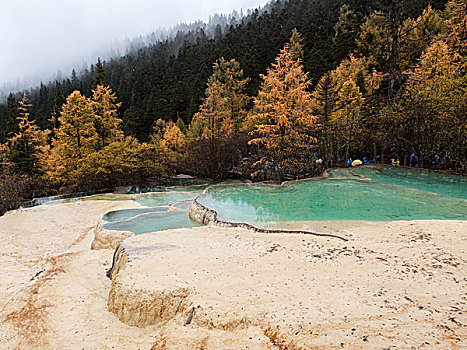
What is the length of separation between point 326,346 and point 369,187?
313 inches

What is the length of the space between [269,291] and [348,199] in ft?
18.2

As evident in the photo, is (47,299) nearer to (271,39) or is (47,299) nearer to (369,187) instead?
(369,187)

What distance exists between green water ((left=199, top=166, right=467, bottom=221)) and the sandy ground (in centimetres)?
99

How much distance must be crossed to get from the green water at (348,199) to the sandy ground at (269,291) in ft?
3.25

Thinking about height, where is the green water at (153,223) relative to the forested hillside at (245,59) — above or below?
below

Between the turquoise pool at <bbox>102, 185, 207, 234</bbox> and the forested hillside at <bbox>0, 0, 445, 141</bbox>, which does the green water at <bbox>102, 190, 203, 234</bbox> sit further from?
the forested hillside at <bbox>0, 0, 445, 141</bbox>

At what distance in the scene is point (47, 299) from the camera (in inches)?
176

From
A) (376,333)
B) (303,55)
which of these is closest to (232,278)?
(376,333)

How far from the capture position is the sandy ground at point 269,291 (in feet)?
8.37

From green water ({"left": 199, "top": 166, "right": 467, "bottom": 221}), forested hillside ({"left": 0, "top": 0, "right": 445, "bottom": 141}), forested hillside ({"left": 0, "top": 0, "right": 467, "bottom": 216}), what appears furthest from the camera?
forested hillside ({"left": 0, "top": 0, "right": 445, "bottom": 141})

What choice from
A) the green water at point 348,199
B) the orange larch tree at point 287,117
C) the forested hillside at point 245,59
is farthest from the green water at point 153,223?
the forested hillside at point 245,59

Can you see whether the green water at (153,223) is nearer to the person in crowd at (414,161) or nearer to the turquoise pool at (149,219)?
the turquoise pool at (149,219)

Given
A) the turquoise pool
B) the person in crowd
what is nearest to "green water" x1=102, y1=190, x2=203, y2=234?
the turquoise pool

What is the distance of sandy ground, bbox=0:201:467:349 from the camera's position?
2551 millimetres
